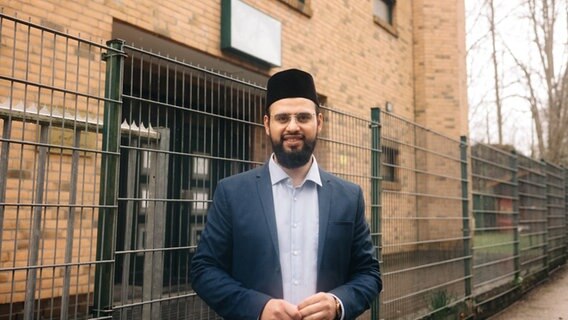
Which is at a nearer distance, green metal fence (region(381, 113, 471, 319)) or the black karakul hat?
Answer: the black karakul hat

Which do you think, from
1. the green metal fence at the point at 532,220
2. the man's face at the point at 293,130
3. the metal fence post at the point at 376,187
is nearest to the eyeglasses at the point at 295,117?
the man's face at the point at 293,130

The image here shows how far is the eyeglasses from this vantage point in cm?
223

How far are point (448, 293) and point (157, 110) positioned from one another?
463 cm

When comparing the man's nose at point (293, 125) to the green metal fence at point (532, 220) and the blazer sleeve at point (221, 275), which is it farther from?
the green metal fence at point (532, 220)

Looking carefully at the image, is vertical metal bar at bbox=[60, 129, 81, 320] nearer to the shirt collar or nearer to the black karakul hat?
the shirt collar

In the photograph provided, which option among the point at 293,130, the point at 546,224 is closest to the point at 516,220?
the point at 546,224

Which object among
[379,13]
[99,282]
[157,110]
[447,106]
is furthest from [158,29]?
[447,106]

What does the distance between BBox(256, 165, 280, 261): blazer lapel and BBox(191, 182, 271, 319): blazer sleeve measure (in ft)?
0.53

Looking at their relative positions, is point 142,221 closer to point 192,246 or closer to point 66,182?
point 192,246

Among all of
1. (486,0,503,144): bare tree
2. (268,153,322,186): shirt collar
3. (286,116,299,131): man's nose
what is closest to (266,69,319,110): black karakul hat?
(286,116,299,131): man's nose

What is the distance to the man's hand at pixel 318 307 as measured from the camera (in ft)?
6.49

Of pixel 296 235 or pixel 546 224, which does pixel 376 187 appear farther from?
pixel 546 224

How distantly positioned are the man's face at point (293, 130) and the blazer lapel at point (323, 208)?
0.62 ft

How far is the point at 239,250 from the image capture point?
7.39ft
